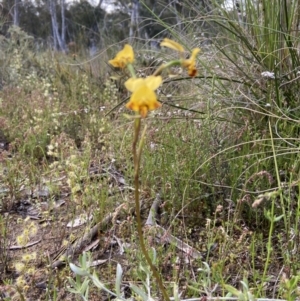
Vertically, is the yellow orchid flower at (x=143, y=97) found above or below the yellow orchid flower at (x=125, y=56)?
below

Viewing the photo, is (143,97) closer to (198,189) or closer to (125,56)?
(125,56)

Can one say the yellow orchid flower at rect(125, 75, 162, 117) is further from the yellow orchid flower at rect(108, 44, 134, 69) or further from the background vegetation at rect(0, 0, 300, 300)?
the background vegetation at rect(0, 0, 300, 300)

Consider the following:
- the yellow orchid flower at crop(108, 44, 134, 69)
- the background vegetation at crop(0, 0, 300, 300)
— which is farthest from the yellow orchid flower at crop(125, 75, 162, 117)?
the background vegetation at crop(0, 0, 300, 300)

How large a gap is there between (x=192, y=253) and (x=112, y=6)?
59.1 ft

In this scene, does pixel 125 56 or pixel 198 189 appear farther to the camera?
pixel 198 189

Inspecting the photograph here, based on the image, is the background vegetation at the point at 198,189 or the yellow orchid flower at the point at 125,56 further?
the background vegetation at the point at 198,189

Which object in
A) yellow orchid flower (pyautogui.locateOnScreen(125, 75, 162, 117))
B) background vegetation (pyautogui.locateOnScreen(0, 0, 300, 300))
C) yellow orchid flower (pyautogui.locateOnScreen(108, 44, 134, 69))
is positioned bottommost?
background vegetation (pyautogui.locateOnScreen(0, 0, 300, 300))

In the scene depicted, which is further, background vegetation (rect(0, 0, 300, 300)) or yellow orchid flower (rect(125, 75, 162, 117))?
background vegetation (rect(0, 0, 300, 300))

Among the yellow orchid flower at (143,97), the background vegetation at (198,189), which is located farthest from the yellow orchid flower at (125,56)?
the background vegetation at (198,189)

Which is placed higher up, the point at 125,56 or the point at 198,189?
the point at 125,56

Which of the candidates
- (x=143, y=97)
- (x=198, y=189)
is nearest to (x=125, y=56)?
(x=143, y=97)

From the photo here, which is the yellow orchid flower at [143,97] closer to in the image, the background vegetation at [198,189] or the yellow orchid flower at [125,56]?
the yellow orchid flower at [125,56]

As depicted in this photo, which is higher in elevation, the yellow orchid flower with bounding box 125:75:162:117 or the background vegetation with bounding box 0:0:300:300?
the yellow orchid flower with bounding box 125:75:162:117

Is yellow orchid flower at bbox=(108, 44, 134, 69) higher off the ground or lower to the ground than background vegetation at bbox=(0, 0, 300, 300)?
higher
